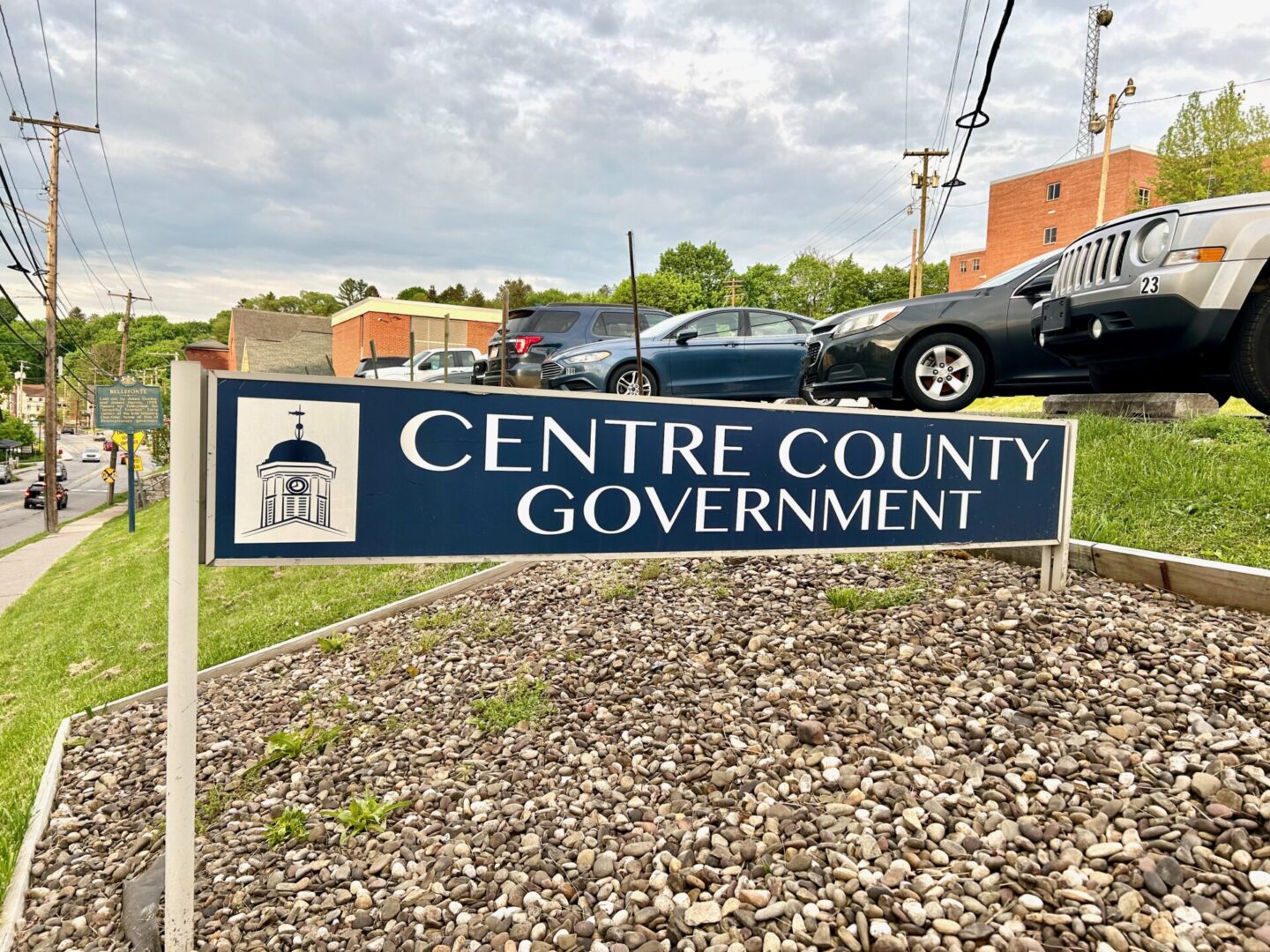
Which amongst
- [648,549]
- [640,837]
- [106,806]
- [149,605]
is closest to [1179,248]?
[648,549]

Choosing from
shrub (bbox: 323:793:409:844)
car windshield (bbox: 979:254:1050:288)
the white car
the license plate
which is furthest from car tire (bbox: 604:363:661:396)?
the white car

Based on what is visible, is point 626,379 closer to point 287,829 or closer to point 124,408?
point 287,829

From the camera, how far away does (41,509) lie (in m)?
36.0

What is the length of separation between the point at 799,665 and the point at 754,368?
5.55m

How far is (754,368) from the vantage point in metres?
8.54

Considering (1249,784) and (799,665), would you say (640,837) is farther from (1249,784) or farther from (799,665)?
A: (1249,784)

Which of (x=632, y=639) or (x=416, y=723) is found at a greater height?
(x=632, y=639)

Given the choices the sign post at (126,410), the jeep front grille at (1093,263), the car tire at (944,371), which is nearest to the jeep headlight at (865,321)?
the car tire at (944,371)

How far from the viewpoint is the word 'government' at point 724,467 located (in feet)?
8.73

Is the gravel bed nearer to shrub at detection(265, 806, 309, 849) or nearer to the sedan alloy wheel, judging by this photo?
shrub at detection(265, 806, 309, 849)

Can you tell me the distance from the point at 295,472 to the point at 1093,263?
5606 mm

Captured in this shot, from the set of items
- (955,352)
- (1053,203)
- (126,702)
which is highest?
(1053,203)

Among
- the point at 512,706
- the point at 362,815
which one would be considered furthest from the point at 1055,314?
the point at 362,815

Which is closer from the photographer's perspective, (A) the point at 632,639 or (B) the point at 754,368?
(A) the point at 632,639
